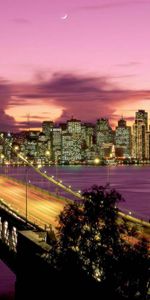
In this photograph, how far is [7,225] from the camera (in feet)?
140

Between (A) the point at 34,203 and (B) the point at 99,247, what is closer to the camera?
(B) the point at 99,247

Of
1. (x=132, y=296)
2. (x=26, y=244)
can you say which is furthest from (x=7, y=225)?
(x=132, y=296)

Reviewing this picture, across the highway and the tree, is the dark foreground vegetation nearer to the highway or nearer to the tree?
the tree

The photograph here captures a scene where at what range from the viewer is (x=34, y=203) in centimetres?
6344

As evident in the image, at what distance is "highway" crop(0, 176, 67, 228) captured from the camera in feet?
161

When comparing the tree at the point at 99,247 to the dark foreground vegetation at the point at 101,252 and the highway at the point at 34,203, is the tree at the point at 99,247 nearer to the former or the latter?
the dark foreground vegetation at the point at 101,252

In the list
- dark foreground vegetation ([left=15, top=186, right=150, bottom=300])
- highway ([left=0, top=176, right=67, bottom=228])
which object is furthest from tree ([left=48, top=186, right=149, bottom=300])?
highway ([left=0, top=176, right=67, bottom=228])

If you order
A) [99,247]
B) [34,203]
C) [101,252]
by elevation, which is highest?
[99,247]

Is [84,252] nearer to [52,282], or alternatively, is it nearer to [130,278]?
[130,278]

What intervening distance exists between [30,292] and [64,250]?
424 inches

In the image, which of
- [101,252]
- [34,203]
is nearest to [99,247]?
[101,252]

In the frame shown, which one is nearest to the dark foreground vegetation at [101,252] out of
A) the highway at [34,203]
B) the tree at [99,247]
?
the tree at [99,247]

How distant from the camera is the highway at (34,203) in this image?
4900cm

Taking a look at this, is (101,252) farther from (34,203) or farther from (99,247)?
(34,203)
